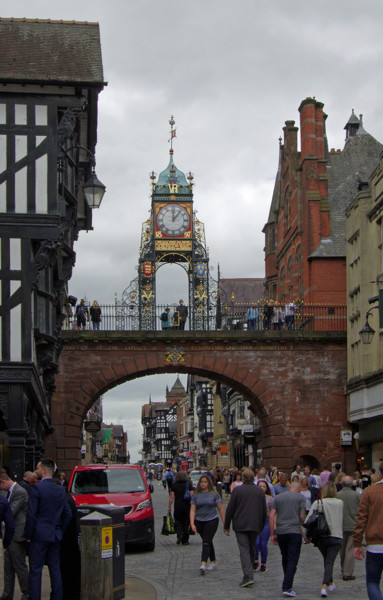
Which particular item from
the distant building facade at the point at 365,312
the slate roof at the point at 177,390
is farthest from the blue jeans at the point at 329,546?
the slate roof at the point at 177,390

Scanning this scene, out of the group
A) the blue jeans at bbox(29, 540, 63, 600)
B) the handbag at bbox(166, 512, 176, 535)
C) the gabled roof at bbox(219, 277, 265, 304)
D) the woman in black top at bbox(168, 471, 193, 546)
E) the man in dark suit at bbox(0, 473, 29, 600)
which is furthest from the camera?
the gabled roof at bbox(219, 277, 265, 304)

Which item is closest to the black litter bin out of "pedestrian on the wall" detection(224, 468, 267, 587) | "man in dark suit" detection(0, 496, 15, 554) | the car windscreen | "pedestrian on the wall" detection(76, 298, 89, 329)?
"man in dark suit" detection(0, 496, 15, 554)

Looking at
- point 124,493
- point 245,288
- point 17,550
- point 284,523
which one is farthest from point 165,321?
point 245,288

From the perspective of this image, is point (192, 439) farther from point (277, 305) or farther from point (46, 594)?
point (46, 594)

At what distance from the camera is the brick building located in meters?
42.0

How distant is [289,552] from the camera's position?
12898mm

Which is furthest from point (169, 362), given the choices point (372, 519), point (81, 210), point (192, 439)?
point (192, 439)

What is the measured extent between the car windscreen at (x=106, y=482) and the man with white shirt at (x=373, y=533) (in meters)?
10.3

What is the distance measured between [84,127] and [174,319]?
11708 mm

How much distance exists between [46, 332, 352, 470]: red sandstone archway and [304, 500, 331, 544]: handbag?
25316mm

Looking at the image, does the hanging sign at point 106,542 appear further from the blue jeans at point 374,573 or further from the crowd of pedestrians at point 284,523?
the blue jeans at point 374,573

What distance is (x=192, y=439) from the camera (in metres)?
116

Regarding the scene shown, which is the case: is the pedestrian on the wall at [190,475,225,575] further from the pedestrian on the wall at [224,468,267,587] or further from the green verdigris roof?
the green verdigris roof

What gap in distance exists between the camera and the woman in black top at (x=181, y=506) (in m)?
20.3
